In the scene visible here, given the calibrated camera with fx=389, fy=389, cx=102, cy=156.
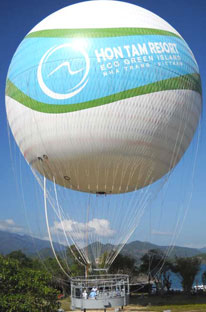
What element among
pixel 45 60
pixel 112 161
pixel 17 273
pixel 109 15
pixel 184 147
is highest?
pixel 109 15

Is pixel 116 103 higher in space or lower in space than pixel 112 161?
higher

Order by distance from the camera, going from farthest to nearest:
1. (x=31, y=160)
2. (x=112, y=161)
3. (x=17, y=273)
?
(x=31, y=160) → (x=112, y=161) → (x=17, y=273)

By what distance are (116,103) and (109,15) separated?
3625mm

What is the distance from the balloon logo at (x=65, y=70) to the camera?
14.1 m

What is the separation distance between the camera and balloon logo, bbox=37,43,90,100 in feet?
46.4

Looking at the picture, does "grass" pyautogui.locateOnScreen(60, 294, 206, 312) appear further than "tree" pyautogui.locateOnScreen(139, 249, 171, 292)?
No

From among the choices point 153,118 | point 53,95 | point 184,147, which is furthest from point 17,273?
point 184,147

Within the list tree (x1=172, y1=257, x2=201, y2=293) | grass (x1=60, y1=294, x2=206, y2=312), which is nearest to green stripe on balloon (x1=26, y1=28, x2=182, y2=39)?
grass (x1=60, y1=294, x2=206, y2=312)

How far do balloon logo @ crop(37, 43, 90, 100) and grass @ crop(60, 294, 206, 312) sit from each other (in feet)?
46.1

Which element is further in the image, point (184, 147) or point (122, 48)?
point (184, 147)

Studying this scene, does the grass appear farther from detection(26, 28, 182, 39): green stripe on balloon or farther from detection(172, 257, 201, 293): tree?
detection(26, 28, 182, 39): green stripe on balloon

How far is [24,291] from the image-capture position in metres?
13.7

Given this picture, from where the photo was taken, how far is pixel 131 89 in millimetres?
14281

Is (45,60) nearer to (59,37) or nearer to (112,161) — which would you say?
(59,37)
